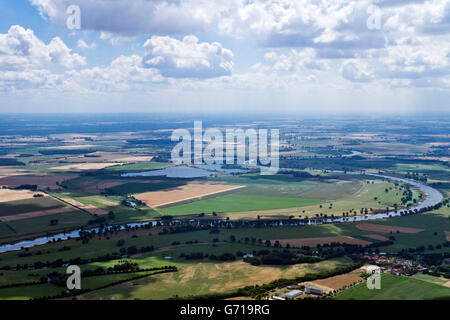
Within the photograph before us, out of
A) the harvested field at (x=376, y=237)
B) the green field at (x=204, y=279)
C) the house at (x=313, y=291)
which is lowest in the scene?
the harvested field at (x=376, y=237)

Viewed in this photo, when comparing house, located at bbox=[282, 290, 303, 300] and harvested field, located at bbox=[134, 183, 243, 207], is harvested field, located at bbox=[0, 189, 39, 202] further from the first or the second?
house, located at bbox=[282, 290, 303, 300]

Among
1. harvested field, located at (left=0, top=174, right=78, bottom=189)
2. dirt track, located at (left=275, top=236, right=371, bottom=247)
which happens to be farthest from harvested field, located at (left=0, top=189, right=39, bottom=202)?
dirt track, located at (left=275, top=236, right=371, bottom=247)

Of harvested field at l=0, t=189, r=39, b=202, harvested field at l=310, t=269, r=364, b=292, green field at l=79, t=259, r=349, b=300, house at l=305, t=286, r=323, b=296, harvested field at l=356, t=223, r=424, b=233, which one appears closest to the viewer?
house at l=305, t=286, r=323, b=296

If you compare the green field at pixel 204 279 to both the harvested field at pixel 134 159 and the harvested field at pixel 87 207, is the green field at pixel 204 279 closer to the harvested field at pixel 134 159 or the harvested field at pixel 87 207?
the harvested field at pixel 87 207

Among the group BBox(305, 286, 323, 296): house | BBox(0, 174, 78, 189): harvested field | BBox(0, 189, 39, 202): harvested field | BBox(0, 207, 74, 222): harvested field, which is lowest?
BBox(305, 286, 323, 296): house

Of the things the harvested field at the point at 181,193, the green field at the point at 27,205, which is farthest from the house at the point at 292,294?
the green field at the point at 27,205

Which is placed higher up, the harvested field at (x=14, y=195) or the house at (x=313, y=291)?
the harvested field at (x=14, y=195)

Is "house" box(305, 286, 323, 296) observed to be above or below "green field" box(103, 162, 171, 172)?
below
